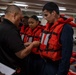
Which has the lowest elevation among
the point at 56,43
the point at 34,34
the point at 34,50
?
the point at 34,50

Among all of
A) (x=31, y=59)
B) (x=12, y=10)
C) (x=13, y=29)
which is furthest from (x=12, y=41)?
(x=31, y=59)

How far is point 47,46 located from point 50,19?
0.39 m

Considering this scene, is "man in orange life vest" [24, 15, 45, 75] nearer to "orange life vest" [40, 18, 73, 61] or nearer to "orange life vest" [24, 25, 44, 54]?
"orange life vest" [24, 25, 44, 54]

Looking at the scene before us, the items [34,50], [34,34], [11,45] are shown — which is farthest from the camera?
[34,34]

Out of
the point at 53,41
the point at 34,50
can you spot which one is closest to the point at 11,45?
the point at 53,41

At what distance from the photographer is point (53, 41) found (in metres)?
2.58

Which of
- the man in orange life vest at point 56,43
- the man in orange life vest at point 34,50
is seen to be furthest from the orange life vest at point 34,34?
the man in orange life vest at point 56,43

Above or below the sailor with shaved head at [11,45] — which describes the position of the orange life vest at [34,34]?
below

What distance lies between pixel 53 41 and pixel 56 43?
0.20ft

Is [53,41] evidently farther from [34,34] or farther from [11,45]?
[34,34]

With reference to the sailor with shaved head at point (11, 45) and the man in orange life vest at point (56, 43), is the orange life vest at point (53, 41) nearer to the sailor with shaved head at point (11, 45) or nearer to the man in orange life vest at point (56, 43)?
the man in orange life vest at point (56, 43)

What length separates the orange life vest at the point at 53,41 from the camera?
2549mm

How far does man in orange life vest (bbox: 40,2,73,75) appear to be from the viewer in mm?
2407

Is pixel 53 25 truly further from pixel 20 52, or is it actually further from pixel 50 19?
pixel 20 52
